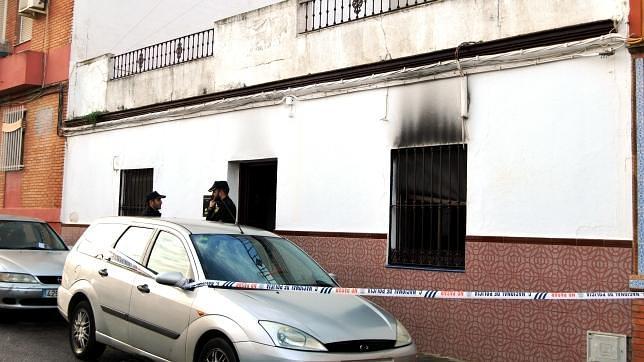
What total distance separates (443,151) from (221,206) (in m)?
3.19

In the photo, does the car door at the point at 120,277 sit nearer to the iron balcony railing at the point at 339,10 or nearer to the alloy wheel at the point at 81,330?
the alloy wheel at the point at 81,330

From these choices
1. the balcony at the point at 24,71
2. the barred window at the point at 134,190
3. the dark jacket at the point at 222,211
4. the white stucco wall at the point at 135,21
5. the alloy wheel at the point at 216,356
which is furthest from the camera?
the balcony at the point at 24,71

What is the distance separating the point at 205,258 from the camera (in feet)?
17.8

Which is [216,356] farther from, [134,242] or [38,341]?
[38,341]

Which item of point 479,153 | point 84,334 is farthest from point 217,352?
point 479,153

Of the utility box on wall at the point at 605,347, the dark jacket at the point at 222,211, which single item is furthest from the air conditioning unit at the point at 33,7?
the utility box on wall at the point at 605,347

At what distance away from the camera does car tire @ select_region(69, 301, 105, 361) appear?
633 centimetres

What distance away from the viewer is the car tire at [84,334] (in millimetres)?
6328

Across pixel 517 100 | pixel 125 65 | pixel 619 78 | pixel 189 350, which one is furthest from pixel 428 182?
pixel 125 65

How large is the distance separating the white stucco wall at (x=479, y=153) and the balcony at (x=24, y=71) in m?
3.83

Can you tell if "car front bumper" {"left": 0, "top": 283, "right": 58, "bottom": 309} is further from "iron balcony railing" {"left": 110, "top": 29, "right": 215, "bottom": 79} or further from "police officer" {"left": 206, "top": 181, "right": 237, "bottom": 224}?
"iron balcony railing" {"left": 110, "top": 29, "right": 215, "bottom": 79}

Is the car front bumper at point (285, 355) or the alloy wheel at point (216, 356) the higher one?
the car front bumper at point (285, 355)

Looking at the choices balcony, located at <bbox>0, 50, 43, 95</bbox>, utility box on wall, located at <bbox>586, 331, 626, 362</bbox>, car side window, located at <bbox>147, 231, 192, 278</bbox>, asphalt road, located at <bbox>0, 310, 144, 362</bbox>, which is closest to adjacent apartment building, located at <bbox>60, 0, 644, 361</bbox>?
utility box on wall, located at <bbox>586, 331, 626, 362</bbox>

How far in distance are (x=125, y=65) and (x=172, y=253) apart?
322 inches
